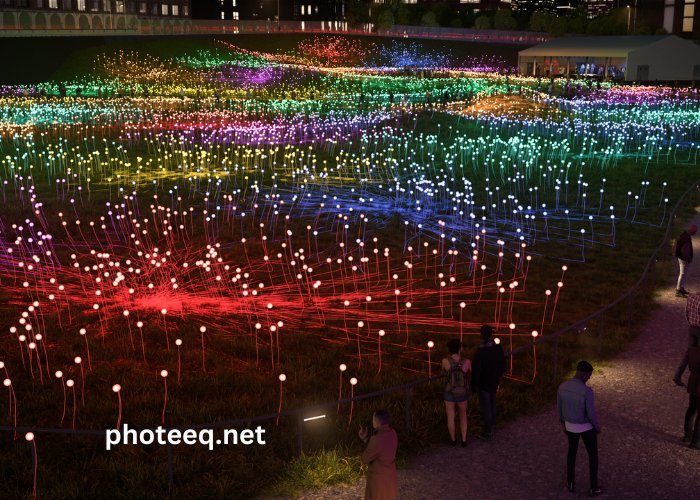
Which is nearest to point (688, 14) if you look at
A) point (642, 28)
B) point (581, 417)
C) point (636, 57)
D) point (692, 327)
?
point (642, 28)

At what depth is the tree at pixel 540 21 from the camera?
385ft

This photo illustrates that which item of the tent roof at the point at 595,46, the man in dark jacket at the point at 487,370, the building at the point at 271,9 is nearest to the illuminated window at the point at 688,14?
the tent roof at the point at 595,46

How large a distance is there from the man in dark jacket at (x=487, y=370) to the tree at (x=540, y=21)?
395 feet

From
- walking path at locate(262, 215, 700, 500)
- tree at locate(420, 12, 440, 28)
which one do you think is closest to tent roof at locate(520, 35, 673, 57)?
tree at locate(420, 12, 440, 28)

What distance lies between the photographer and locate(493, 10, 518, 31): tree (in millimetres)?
120500

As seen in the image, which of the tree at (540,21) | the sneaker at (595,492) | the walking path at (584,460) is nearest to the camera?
the sneaker at (595,492)

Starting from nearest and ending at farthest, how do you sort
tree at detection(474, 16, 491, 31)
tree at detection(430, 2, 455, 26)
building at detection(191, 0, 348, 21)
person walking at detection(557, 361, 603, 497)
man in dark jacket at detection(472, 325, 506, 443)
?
person walking at detection(557, 361, 603, 497) < man in dark jacket at detection(472, 325, 506, 443) < building at detection(191, 0, 348, 21) < tree at detection(474, 16, 491, 31) < tree at detection(430, 2, 455, 26)

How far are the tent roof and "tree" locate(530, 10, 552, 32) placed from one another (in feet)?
117

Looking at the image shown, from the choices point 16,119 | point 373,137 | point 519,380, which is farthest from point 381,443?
point 16,119

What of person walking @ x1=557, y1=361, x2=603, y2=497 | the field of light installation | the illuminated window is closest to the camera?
person walking @ x1=557, y1=361, x2=603, y2=497

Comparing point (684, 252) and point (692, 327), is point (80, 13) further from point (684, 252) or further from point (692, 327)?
point (692, 327)

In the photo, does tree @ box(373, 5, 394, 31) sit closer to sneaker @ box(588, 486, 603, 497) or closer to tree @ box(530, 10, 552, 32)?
tree @ box(530, 10, 552, 32)

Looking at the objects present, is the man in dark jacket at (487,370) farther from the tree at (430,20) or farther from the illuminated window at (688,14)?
the tree at (430,20)

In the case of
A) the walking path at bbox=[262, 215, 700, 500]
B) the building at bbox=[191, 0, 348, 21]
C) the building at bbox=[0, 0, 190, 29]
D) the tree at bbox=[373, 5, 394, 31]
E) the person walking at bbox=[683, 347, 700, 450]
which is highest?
the building at bbox=[191, 0, 348, 21]
